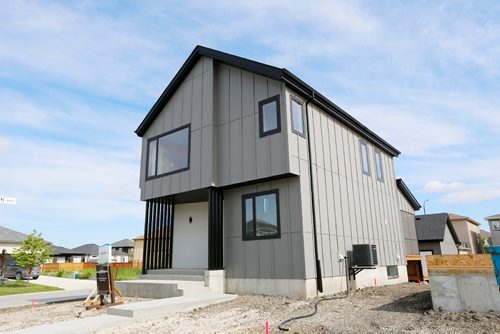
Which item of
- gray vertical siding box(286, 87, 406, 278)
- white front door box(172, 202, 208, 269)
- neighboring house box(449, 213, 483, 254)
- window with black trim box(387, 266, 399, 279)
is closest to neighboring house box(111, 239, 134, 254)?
neighboring house box(449, 213, 483, 254)

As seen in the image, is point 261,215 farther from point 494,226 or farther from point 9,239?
point 494,226

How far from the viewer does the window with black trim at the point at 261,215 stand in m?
10.6

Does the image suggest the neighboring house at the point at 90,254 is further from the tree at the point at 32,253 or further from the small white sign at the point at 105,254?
the small white sign at the point at 105,254

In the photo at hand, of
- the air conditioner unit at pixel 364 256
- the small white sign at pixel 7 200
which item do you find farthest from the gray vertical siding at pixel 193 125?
the small white sign at pixel 7 200

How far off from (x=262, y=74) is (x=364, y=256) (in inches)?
269

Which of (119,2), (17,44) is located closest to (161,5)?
(119,2)

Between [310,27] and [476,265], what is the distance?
7.18 m

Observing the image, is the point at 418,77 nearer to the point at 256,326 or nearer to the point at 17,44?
the point at 256,326

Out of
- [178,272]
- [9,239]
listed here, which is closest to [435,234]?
[178,272]

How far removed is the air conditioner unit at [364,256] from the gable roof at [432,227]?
16.8m

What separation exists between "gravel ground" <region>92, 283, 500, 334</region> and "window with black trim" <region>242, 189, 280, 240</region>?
2046 mm

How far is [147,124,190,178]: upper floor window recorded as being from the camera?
42.5 ft

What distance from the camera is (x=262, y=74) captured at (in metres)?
11.1

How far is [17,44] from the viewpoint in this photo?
414 inches
